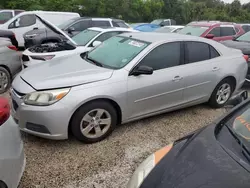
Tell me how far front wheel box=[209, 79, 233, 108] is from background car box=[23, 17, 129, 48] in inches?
188

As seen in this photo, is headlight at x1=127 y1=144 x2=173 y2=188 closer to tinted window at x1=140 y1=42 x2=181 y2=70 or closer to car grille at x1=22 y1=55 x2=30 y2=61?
tinted window at x1=140 y1=42 x2=181 y2=70

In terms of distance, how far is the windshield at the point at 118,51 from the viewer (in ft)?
12.5

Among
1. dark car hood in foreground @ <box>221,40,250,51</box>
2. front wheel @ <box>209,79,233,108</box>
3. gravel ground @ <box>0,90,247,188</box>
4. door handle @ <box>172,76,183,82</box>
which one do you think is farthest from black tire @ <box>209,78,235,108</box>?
dark car hood in foreground @ <box>221,40,250,51</box>

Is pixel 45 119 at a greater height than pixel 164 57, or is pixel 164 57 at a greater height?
pixel 164 57

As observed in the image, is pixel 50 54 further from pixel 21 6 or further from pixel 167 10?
pixel 167 10

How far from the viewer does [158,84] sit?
3.83m

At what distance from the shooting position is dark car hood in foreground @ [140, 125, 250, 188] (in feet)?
5.41

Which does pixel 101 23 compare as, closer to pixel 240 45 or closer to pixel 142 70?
pixel 240 45

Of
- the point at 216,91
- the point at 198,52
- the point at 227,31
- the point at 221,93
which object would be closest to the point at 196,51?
the point at 198,52

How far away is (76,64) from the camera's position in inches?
154

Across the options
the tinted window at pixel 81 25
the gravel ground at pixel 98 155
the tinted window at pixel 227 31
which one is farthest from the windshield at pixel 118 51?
the tinted window at pixel 227 31

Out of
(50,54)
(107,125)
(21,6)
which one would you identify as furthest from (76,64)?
(21,6)

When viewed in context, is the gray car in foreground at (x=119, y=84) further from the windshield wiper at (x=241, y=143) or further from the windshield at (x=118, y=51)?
the windshield wiper at (x=241, y=143)

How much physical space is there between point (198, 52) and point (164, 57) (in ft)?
2.51
